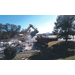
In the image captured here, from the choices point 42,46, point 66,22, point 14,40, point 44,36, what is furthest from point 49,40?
point 14,40

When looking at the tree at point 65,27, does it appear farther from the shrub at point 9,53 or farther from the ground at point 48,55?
the shrub at point 9,53

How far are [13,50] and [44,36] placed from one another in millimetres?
4251

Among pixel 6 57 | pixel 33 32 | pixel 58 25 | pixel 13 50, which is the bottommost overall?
pixel 6 57

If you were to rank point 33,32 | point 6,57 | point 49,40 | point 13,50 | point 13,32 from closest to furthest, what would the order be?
point 6,57
point 13,50
point 13,32
point 33,32
point 49,40

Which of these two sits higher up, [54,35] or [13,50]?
[54,35]

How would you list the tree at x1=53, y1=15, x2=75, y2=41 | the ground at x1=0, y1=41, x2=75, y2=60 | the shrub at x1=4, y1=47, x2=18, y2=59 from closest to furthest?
the shrub at x1=4, y1=47, x2=18, y2=59 → the ground at x1=0, y1=41, x2=75, y2=60 → the tree at x1=53, y1=15, x2=75, y2=41

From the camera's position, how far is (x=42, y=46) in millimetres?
6484

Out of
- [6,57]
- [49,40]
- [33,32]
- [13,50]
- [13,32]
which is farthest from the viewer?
[49,40]

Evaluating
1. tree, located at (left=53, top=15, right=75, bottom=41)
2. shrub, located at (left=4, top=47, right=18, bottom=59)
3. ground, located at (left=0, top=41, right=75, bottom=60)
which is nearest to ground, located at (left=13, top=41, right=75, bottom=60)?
ground, located at (left=0, top=41, right=75, bottom=60)

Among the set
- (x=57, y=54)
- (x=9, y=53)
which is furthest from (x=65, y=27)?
(x=9, y=53)

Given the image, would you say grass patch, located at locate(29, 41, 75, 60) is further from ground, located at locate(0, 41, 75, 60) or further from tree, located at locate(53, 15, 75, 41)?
tree, located at locate(53, 15, 75, 41)

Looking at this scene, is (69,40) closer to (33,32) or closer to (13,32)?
(33,32)

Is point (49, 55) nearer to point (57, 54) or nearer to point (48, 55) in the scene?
point (48, 55)

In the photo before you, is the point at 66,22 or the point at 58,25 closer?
the point at 66,22
